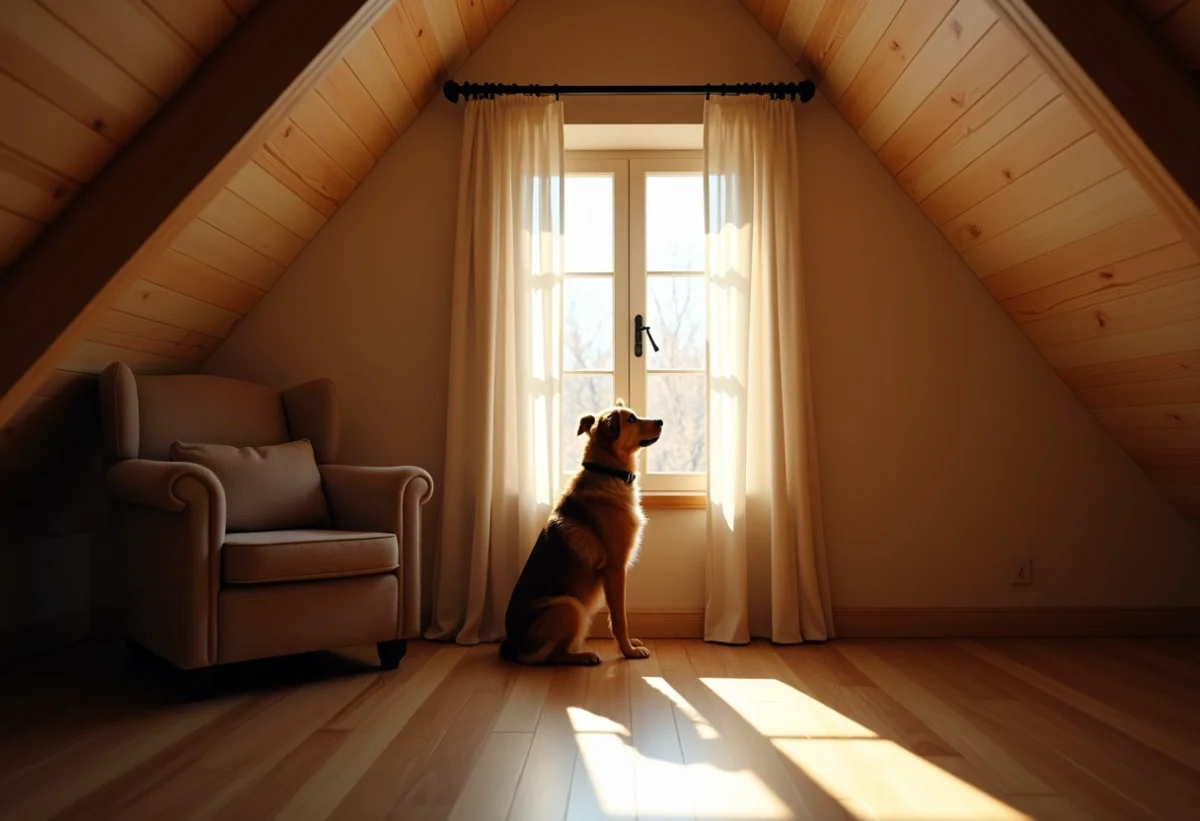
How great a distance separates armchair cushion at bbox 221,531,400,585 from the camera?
8.98ft

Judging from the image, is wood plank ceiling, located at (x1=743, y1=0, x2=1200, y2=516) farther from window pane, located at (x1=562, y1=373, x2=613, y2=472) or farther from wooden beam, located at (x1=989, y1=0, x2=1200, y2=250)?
window pane, located at (x1=562, y1=373, x2=613, y2=472)

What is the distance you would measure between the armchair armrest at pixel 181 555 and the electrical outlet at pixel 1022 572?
2.94 metres

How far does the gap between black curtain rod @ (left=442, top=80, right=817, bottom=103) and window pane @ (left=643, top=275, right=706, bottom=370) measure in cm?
76

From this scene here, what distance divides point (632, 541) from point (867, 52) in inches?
76.4

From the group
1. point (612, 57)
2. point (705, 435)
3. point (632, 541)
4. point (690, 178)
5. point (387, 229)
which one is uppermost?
point (612, 57)

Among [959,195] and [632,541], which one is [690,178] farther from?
[632,541]

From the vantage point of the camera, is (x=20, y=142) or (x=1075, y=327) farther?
(x=1075, y=327)

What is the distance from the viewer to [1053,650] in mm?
3420

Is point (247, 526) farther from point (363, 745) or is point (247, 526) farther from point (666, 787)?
point (666, 787)

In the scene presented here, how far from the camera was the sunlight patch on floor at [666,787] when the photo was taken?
186cm

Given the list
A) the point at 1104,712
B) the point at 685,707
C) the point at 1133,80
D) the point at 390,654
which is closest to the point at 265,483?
the point at 390,654

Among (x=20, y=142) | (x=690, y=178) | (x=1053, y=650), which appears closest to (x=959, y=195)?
(x=690, y=178)

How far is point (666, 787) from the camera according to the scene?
2000mm

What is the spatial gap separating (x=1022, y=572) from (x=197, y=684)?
3.03 metres
